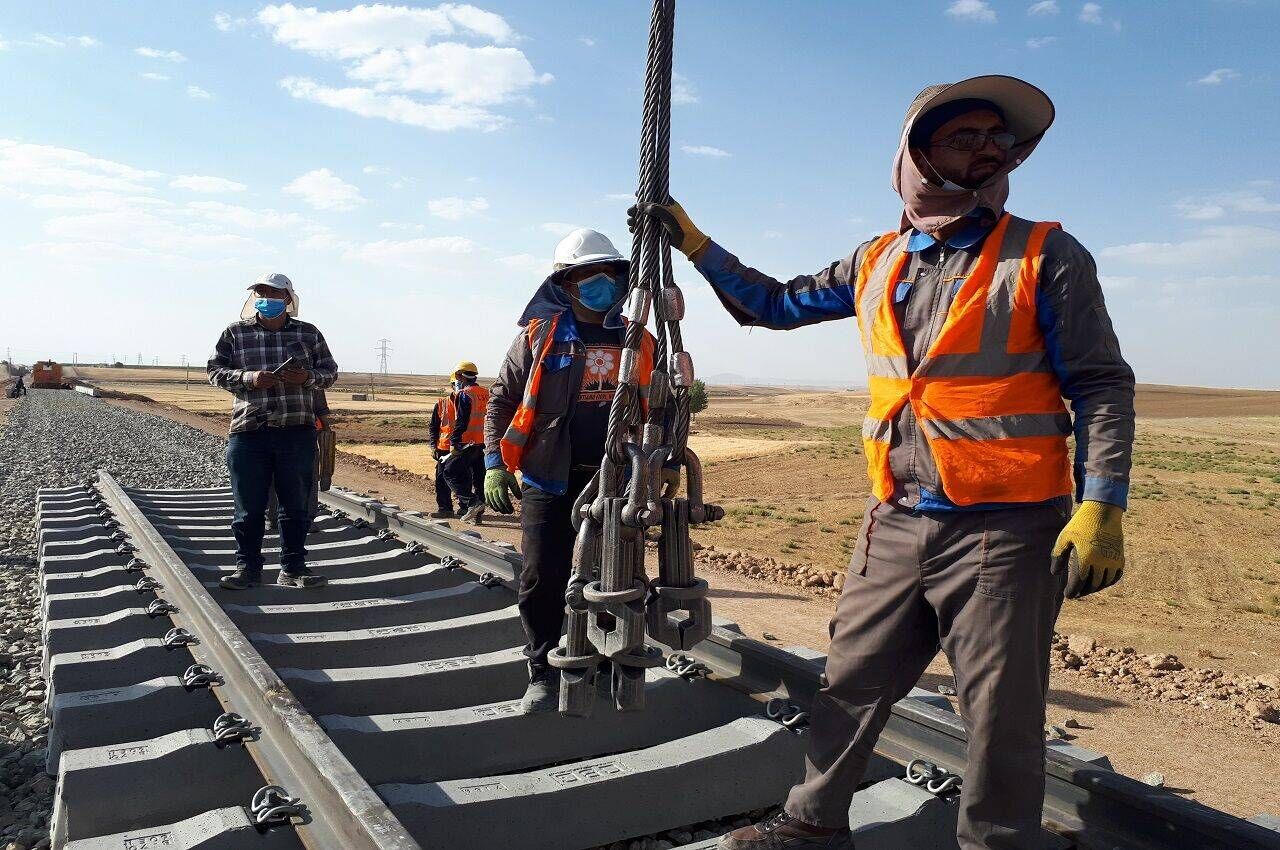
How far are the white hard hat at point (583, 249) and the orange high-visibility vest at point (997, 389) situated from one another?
1.65 m

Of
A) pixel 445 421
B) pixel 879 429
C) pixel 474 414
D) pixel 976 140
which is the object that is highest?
pixel 976 140

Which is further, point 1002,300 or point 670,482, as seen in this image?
point 670,482

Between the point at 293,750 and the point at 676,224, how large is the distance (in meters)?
2.03

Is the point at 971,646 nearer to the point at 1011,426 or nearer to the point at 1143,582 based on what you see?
the point at 1011,426

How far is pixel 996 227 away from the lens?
2482mm

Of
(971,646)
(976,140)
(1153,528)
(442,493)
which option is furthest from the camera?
(1153,528)

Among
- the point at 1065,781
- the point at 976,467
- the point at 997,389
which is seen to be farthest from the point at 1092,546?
the point at 1065,781

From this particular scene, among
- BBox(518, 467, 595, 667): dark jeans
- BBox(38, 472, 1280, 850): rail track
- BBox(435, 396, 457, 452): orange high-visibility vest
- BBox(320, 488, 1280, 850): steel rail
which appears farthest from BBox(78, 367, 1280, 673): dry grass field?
BBox(518, 467, 595, 667): dark jeans

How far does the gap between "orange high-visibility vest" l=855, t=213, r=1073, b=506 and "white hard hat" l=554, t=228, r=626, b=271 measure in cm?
165

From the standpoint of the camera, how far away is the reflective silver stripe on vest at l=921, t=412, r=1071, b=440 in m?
2.36

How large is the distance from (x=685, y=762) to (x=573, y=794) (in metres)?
0.41

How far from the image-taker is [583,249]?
150 inches

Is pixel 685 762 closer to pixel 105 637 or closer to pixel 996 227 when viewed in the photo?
pixel 996 227

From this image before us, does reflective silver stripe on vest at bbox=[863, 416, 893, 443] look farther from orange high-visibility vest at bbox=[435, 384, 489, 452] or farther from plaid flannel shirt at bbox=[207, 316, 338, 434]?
orange high-visibility vest at bbox=[435, 384, 489, 452]
